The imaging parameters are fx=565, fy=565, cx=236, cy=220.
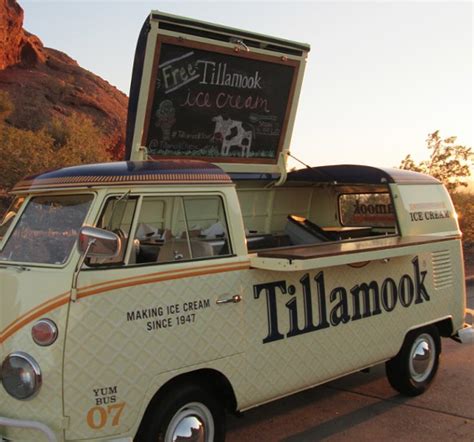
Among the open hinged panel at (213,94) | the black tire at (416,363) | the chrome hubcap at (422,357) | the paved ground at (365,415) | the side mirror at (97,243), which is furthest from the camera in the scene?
the chrome hubcap at (422,357)

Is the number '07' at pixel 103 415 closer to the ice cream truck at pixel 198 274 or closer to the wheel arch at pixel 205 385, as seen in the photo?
the ice cream truck at pixel 198 274

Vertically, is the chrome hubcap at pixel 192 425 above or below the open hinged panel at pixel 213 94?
below

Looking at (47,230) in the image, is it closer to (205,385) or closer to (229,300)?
(229,300)

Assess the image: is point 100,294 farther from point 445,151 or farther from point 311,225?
point 445,151

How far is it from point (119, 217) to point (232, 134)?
8.46 ft

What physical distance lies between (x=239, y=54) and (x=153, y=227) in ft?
8.08

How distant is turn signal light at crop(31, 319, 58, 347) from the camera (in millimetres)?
3207

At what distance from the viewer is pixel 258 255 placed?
4195mm

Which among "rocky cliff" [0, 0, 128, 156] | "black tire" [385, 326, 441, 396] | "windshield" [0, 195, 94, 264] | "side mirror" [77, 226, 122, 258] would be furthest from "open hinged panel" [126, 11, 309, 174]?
"rocky cliff" [0, 0, 128, 156]

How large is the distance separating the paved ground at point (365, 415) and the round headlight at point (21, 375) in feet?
6.76

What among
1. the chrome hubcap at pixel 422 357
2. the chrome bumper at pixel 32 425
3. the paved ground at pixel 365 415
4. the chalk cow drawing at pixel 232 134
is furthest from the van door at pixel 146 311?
the chrome hubcap at pixel 422 357

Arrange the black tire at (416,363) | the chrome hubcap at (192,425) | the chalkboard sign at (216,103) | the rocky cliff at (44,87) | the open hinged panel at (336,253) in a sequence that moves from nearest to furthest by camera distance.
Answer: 1. the chrome hubcap at (192,425)
2. the open hinged panel at (336,253)
3. the chalkboard sign at (216,103)
4. the black tire at (416,363)
5. the rocky cliff at (44,87)

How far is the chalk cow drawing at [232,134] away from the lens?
586 centimetres

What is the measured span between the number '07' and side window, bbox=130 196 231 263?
905 mm
